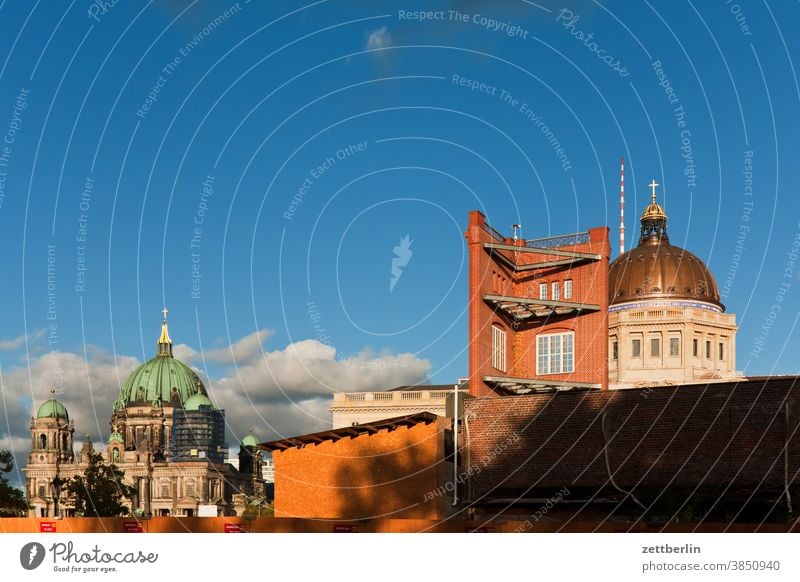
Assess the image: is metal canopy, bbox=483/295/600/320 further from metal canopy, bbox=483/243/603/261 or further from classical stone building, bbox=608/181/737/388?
classical stone building, bbox=608/181/737/388

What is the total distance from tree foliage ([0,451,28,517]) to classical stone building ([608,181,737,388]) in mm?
66570

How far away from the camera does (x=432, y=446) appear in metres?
46.9

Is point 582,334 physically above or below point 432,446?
above

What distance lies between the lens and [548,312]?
2451 inches

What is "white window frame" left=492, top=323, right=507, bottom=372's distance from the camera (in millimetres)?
59500

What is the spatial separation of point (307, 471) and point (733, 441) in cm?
1837

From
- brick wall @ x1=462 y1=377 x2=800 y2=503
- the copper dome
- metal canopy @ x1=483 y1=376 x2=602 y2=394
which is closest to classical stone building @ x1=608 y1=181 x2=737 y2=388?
the copper dome

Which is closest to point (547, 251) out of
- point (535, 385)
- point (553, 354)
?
point (553, 354)

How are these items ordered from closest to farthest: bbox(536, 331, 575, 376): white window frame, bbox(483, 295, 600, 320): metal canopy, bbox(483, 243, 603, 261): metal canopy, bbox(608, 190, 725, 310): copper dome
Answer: bbox(483, 243, 603, 261): metal canopy → bbox(483, 295, 600, 320): metal canopy → bbox(536, 331, 575, 376): white window frame → bbox(608, 190, 725, 310): copper dome

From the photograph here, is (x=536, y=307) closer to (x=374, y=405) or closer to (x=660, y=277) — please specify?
(x=374, y=405)

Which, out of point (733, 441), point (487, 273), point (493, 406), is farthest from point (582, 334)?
point (733, 441)

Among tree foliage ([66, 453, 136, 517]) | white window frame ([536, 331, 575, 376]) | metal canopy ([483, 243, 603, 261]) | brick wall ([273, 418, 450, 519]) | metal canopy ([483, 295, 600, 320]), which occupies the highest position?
metal canopy ([483, 243, 603, 261])

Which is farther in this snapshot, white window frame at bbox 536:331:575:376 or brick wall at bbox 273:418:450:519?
white window frame at bbox 536:331:575:376
